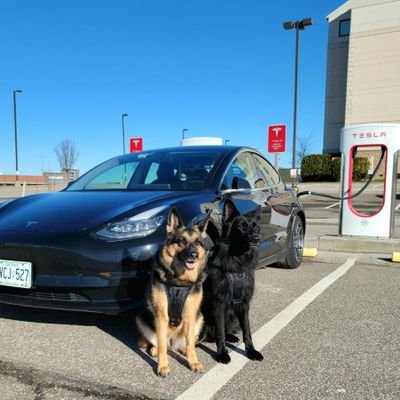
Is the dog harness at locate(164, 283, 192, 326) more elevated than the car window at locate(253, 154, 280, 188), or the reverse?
the car window at locate(253, 154, 280, 188)

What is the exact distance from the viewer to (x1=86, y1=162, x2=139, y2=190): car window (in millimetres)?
4051

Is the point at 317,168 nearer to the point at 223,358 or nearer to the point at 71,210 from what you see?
the point at 71,210

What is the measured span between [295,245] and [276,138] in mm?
5749

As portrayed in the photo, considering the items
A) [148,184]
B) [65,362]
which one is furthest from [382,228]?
[65,362]

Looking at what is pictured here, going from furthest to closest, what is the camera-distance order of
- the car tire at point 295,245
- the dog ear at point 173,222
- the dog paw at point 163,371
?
the car tire at point 295,245 < the dog ear at point 173,222 < the dog paw at point 163,371

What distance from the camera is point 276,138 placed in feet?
35.1

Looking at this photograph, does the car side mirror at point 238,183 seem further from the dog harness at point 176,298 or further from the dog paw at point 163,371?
the dog paw at point 163,371

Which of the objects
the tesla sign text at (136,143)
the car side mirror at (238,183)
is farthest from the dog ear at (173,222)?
the tesla sign text at (136,143)

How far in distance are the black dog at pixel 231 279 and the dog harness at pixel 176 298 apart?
0.29 metres

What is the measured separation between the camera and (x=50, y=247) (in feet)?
8.96

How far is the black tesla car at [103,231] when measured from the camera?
8.92ft

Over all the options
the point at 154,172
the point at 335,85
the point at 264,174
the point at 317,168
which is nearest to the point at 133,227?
the point at 154,172

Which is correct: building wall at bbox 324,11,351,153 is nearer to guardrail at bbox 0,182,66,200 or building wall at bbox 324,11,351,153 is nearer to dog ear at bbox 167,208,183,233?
guardrail at bbox 0,182,66,200

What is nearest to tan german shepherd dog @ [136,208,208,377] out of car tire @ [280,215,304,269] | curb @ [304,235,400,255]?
car tire @ [280,215,304,269]
